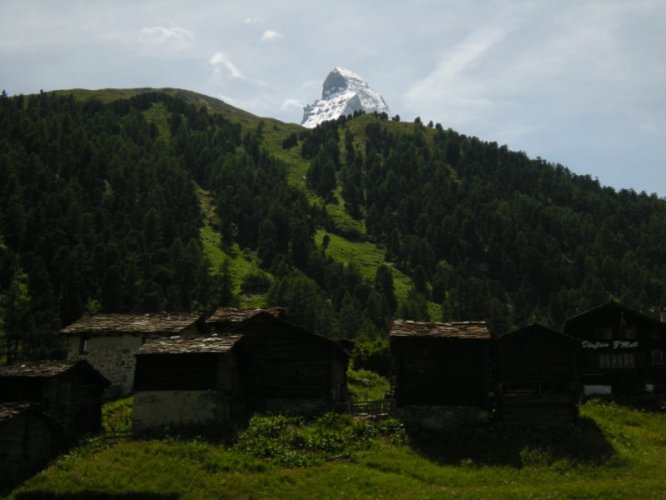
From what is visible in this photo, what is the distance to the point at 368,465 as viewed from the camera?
37938 mm

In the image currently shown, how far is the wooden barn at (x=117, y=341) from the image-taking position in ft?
191

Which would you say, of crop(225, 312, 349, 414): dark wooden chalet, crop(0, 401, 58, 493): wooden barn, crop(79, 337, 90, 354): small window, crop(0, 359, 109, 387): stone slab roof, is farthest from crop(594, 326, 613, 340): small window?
crop(0, 401, 58, 493): wooden barn

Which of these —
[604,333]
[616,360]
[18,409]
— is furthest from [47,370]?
[616,360]

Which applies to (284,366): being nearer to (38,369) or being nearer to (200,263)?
(38,369)

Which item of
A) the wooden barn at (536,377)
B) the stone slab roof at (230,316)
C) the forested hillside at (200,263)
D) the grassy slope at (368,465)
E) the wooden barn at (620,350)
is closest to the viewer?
the grassy slope at (368,465)

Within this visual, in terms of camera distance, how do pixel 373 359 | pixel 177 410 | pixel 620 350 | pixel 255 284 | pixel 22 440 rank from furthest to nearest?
1. pixel 255 284
2. pixel 373 359
3. pixel 620 350
4. pixel 177 410
5. pixel 22 440

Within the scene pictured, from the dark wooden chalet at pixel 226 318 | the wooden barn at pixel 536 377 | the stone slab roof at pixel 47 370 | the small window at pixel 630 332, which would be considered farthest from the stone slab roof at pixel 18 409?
the small window at pixel 630 332

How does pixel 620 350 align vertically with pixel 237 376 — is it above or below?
above

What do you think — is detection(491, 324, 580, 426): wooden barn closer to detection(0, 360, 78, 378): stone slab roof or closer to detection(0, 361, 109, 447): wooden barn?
detection(0, 361, 109, 447): wooden barn

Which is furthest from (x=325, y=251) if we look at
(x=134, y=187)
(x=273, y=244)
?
(x=134, y=187)

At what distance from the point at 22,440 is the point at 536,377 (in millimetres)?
29865

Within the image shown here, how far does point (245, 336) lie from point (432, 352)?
1257 centimetres

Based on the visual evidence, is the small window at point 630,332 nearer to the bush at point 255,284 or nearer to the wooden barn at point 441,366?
the wooden barn at point 441,366

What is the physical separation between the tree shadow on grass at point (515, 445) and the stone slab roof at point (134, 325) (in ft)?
76.5
